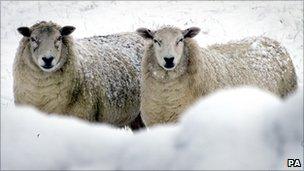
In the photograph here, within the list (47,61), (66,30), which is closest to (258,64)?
(66,30)

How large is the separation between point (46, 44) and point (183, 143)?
16.1 feet

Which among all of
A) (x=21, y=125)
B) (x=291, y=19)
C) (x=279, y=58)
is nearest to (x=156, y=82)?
(x=279, y=58)

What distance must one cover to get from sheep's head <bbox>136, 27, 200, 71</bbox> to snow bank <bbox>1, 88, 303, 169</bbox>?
4402 millimetres

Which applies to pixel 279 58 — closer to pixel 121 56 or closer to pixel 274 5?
pixel 121 56

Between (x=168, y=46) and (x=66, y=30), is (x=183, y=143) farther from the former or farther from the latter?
(x=66, y=30)

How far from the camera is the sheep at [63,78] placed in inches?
260

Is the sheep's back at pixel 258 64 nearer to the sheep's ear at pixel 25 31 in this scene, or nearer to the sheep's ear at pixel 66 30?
the sheep's ear at pixel 66 30

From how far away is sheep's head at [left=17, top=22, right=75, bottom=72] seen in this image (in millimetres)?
6488

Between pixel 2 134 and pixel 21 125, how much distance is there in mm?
70

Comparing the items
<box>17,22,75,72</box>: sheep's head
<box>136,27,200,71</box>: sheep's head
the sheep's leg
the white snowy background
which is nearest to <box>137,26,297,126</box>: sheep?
<box>136,27,200,71</box>: sheep's head

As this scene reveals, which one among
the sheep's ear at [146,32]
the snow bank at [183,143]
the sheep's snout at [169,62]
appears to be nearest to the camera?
the snow bank at [183,143]

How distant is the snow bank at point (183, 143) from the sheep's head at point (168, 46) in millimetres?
4402

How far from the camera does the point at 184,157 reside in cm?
183

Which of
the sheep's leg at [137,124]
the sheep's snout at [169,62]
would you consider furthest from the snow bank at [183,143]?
the sheep's leg at [137,124]
